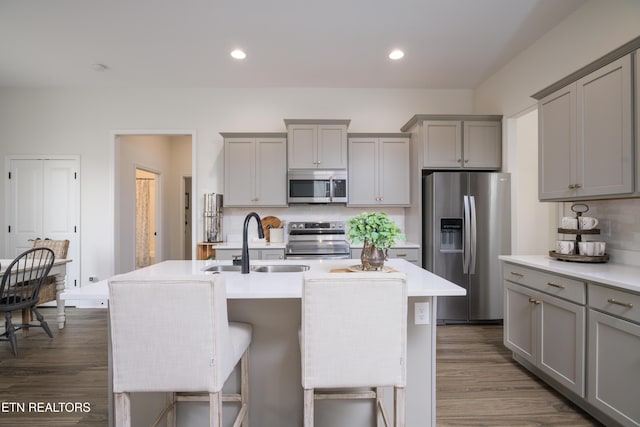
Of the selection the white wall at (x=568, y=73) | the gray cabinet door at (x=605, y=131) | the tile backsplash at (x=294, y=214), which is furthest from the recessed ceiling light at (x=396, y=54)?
the tile backsplash at (x=294, y=214)

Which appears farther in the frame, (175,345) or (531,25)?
(531,25)

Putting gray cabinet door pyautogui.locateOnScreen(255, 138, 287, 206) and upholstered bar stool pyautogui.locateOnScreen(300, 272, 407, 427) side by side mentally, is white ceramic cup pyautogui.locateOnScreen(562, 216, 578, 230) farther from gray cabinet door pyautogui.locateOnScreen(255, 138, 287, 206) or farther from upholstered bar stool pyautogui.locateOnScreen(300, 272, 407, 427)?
gray cabinet door pyautogui.locateOnScreen(255, 138, 287, 206)

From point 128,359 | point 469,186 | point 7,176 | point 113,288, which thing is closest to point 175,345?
point 128,359

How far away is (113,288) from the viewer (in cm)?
114

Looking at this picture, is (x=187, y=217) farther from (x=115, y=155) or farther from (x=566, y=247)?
(x=566, y=247)

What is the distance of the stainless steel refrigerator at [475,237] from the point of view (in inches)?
137

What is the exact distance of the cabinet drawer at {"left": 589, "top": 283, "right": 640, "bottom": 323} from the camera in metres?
1.52

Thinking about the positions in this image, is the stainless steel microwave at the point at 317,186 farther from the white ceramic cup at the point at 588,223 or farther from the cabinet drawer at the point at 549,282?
the white ceramic cup at the point at 588,223

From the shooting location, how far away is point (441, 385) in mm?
2271

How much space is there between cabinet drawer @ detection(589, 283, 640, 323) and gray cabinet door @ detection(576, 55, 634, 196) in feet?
2.13

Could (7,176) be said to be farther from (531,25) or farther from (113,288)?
(531,25)

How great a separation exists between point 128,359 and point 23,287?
2814 mm

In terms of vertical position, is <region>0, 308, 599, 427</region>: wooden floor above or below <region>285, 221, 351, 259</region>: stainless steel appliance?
below

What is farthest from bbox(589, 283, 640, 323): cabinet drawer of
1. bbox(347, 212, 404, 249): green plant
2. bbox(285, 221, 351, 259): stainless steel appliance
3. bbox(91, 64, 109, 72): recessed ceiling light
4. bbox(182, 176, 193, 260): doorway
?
bbox(182, 176, 193, 260): doorway
